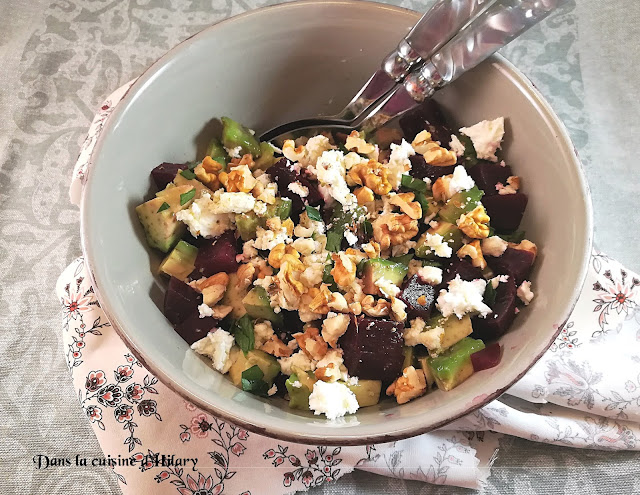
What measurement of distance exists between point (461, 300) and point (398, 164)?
32cm

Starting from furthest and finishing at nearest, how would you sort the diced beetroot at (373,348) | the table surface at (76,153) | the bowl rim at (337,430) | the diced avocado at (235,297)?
1. the table surface at (76,153)
2. the diced avocado at (235,297)
3. the diced beetroot at (373,348)
4. the bowl rim at (337,430)

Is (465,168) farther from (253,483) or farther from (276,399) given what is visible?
(253,483)

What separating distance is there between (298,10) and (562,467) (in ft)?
3.49

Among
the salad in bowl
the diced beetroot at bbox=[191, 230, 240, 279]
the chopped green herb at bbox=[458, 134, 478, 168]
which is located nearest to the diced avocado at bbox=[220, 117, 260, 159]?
the salad in bowl

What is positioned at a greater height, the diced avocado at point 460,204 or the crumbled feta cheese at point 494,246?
the diced avocado at point 460,204

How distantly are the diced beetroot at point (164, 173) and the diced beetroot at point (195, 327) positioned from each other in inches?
11.2

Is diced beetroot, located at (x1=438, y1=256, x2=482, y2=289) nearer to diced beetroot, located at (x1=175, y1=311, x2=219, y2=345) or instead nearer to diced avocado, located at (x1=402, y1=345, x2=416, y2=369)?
diced avocado, located at (x1=402, y1=345, x2=416, y2=369)

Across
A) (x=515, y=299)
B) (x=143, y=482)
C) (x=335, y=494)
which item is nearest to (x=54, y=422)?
(x=143, y=482)

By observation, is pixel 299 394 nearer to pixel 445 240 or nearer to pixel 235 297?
pixel 235 297

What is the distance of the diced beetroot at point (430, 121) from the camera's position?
3.90 feet

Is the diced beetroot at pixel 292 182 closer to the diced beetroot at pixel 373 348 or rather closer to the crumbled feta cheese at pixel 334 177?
the crumbled feta cheese at pixel 334 177

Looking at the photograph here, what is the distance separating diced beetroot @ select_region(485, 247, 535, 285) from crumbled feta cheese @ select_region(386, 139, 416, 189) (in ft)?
0.80

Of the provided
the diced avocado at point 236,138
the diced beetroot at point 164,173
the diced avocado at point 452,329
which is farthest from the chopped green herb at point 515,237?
the diced beetroot at point 164,173

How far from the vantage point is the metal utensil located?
3.38 feet
